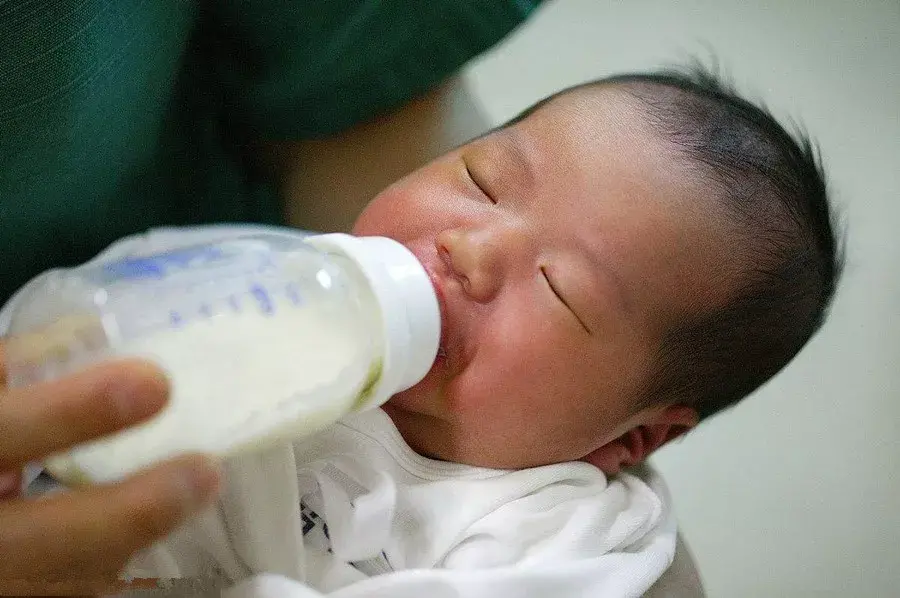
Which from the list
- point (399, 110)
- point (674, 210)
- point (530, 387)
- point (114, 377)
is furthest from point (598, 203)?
point (114, 377)

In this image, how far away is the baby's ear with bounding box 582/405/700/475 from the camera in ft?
2.42

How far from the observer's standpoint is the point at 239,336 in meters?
0.44

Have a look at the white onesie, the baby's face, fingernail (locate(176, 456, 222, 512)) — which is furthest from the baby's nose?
fingernail (locate(176, 456, 222, 512))

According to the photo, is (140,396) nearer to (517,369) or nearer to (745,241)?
(517,369)

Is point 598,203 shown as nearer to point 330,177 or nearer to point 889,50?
point 330,177

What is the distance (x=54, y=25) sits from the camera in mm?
531

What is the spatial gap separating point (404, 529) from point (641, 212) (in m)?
0.34

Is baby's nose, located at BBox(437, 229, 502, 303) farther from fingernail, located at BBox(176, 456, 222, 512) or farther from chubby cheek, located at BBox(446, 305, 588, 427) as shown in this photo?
fingernail, located at BBox(176, 456, 222, 512)

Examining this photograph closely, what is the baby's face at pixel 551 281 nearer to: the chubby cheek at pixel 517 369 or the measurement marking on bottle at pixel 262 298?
the chubby cheek at pixel 517 369

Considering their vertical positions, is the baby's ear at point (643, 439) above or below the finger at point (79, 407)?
below

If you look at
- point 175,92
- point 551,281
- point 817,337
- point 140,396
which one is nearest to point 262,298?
point 140,396

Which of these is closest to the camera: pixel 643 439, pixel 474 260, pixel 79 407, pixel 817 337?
pixel 79 407

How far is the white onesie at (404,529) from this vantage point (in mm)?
569

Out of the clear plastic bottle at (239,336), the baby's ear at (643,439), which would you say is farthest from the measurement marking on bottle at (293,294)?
the baby's ear at (643,439)
